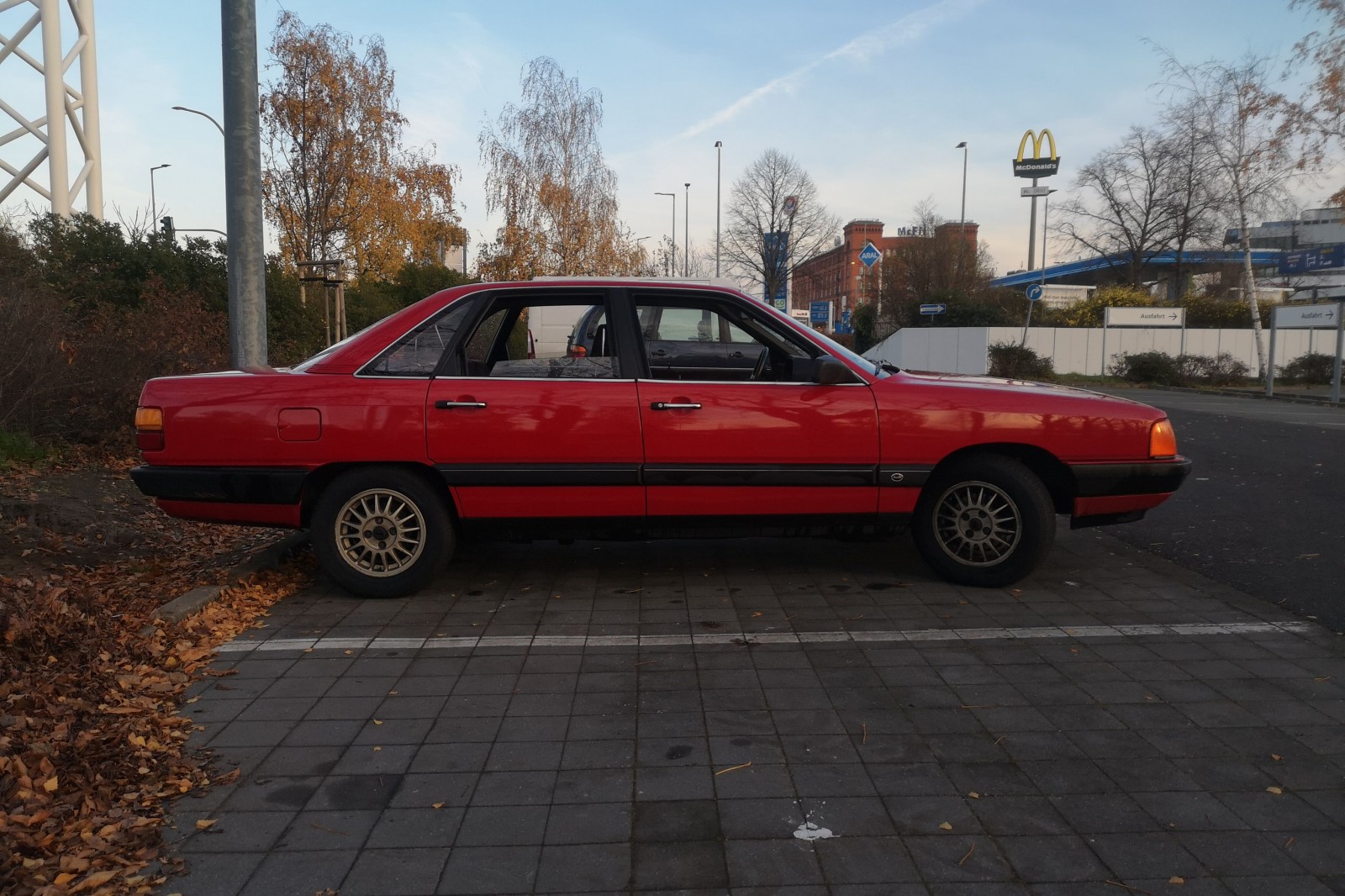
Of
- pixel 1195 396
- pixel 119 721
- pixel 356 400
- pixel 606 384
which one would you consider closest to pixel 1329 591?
pixel 606 384

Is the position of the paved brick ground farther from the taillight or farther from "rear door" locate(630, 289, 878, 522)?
the taillight

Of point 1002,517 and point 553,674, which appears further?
point 1002,517

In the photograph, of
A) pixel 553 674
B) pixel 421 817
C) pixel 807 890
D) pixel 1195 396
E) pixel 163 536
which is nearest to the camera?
pixel 807 890

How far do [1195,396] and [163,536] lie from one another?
2558 centimetres

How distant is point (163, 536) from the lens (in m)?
7.20

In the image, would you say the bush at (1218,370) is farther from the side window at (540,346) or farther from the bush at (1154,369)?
the side window at (540,346)

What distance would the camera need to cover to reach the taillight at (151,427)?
540cm

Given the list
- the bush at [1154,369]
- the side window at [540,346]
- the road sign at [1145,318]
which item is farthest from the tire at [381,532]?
the road sign at [1145,318]

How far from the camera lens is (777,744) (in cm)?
366

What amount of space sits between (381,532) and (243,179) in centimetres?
399

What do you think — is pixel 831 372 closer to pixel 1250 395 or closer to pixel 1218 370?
pixel 1250 395

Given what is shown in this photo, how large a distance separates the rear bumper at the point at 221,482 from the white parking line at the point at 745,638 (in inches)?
34.5

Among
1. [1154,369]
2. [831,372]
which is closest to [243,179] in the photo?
[831,372]

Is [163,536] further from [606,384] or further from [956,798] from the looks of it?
[956,798]
